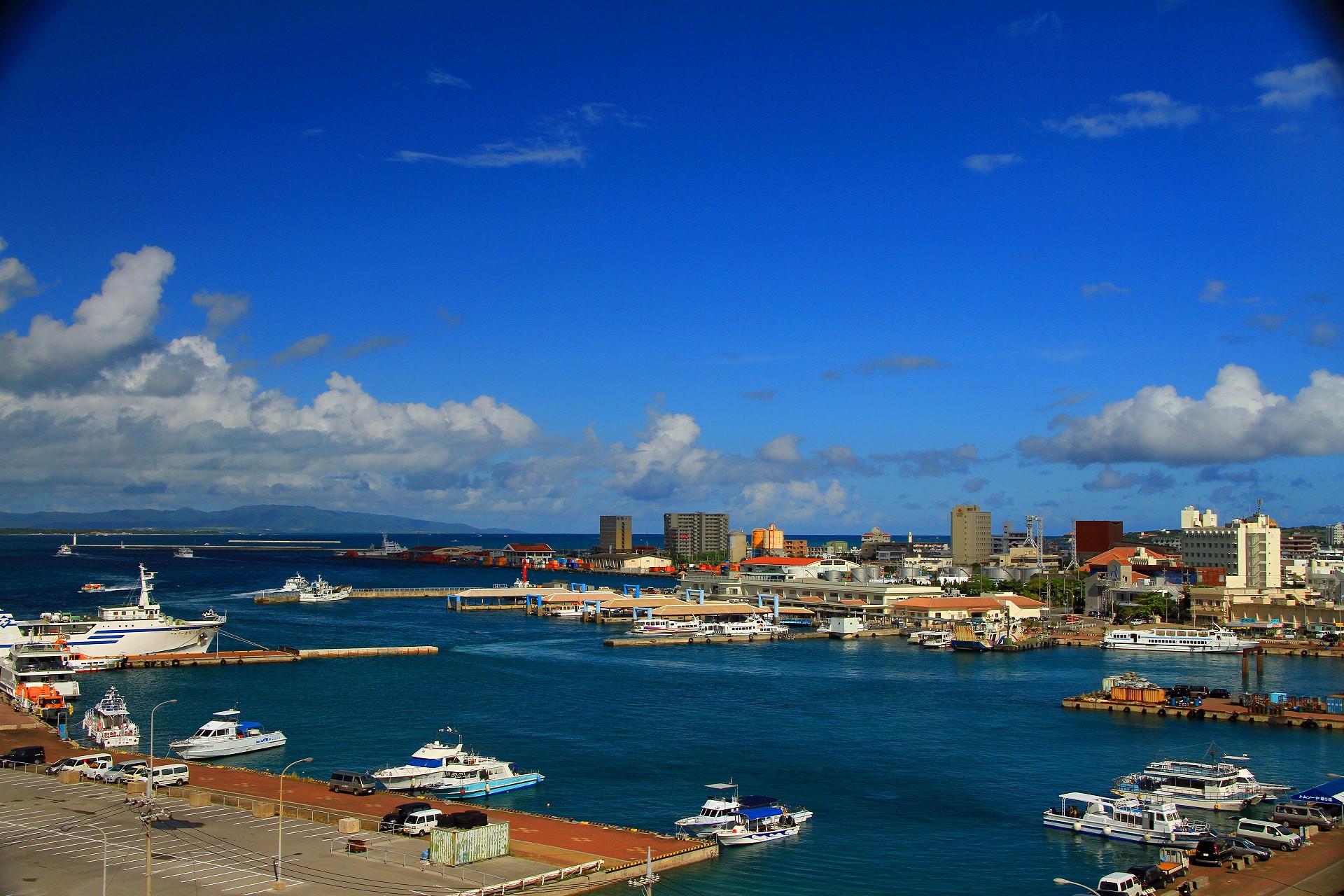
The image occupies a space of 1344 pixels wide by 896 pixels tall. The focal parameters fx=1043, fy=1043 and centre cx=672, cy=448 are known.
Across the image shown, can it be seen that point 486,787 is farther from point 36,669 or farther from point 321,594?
point 321,594

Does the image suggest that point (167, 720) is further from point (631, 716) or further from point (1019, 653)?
point (1019, 653)

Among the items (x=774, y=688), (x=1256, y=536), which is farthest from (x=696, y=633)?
(x=1256, y=536)

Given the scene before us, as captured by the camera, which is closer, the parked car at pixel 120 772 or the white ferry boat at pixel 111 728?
the parked car at pixel 120 772

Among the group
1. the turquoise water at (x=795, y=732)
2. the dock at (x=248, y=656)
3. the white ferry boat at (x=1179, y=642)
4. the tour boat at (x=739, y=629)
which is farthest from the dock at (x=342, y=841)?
the white ferry boat at (x=1179, y=642)

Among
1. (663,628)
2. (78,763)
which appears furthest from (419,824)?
(663,628)

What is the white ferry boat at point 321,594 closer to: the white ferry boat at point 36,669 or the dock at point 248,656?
the dock at point 248,656

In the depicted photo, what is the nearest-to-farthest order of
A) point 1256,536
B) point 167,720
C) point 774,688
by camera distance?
point 167,720 → point 774,688 → point 1256,536

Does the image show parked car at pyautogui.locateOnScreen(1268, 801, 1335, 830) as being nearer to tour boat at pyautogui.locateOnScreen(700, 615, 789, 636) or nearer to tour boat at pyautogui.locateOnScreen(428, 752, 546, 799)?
tour boat at pyautogui.locateOnScreen(428, 752, 546, 799)
